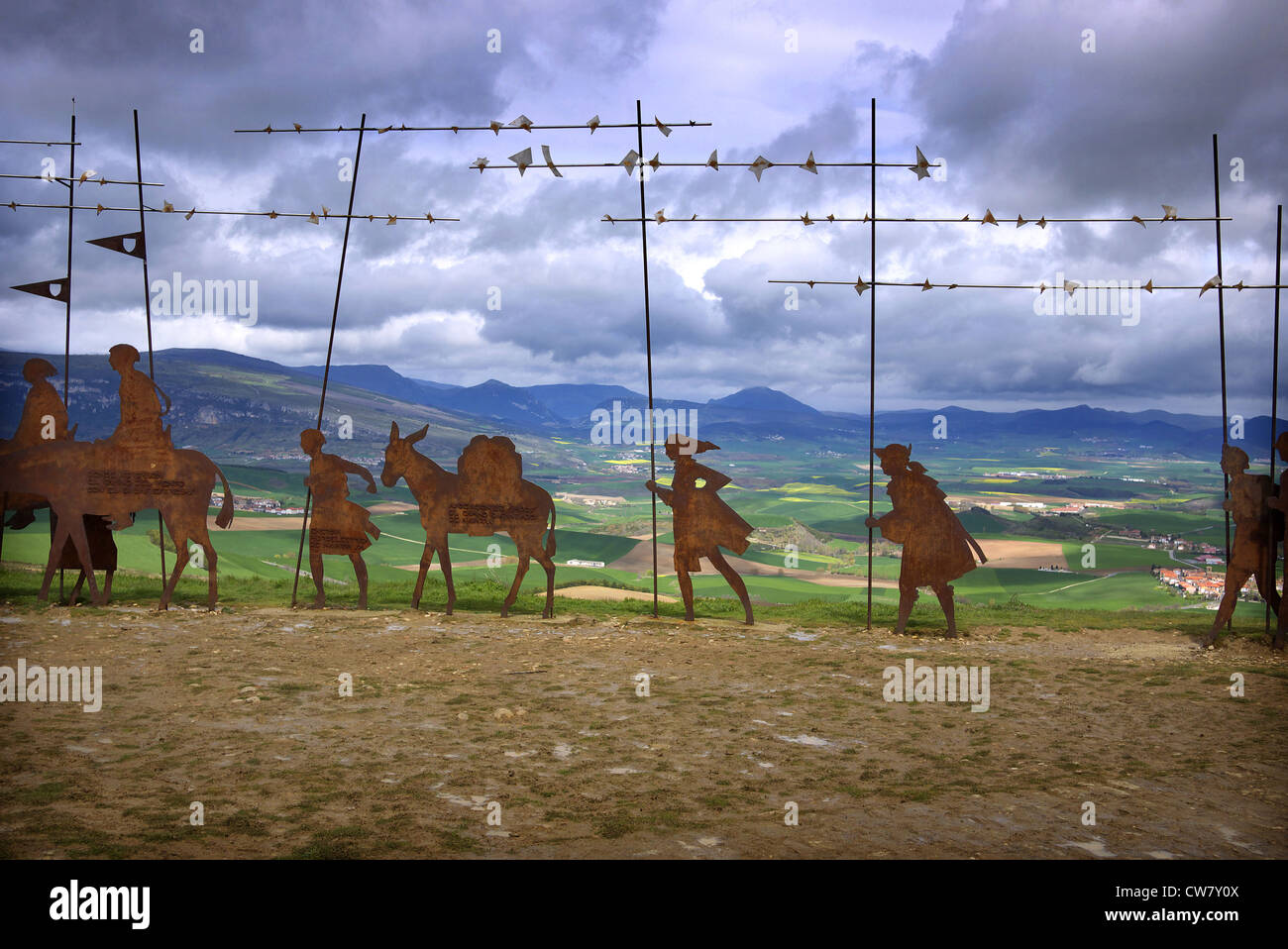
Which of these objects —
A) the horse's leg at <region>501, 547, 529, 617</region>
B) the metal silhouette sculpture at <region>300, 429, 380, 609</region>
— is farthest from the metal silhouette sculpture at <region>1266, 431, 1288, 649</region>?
the metal silhouette sculpture at <region>300, 429, 380, 609</region>

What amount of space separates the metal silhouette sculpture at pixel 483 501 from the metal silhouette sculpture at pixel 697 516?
1785 millimetres

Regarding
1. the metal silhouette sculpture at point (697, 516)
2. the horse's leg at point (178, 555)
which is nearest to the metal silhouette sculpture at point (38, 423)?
the horse's leg at point (178, 555)

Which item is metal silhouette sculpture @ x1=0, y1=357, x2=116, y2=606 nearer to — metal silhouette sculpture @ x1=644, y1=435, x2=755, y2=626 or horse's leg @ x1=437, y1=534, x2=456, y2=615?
horse's leg @ x1=437, y1=534, x2=456, y2=615

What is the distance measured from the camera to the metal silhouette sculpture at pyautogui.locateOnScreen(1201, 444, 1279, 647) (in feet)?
36.9

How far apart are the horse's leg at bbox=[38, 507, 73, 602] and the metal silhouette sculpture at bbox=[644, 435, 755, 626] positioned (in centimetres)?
843

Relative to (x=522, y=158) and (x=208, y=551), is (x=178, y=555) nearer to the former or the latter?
(x=208, y=551)

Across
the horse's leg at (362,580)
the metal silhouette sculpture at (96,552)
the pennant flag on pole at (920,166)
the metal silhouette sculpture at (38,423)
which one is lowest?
the horse's leg at (362,580)

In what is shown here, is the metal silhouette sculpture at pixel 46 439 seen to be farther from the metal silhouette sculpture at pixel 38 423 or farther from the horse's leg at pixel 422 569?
the horse's leg at pixel 422 569

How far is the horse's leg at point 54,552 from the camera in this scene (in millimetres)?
12469

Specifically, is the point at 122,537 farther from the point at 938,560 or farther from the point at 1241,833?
the point at 1241,833

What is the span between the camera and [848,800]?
19.3ft

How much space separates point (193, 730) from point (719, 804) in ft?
14.7

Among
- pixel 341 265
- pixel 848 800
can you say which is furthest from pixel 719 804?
pixel 341 265

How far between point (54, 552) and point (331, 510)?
155 inches
